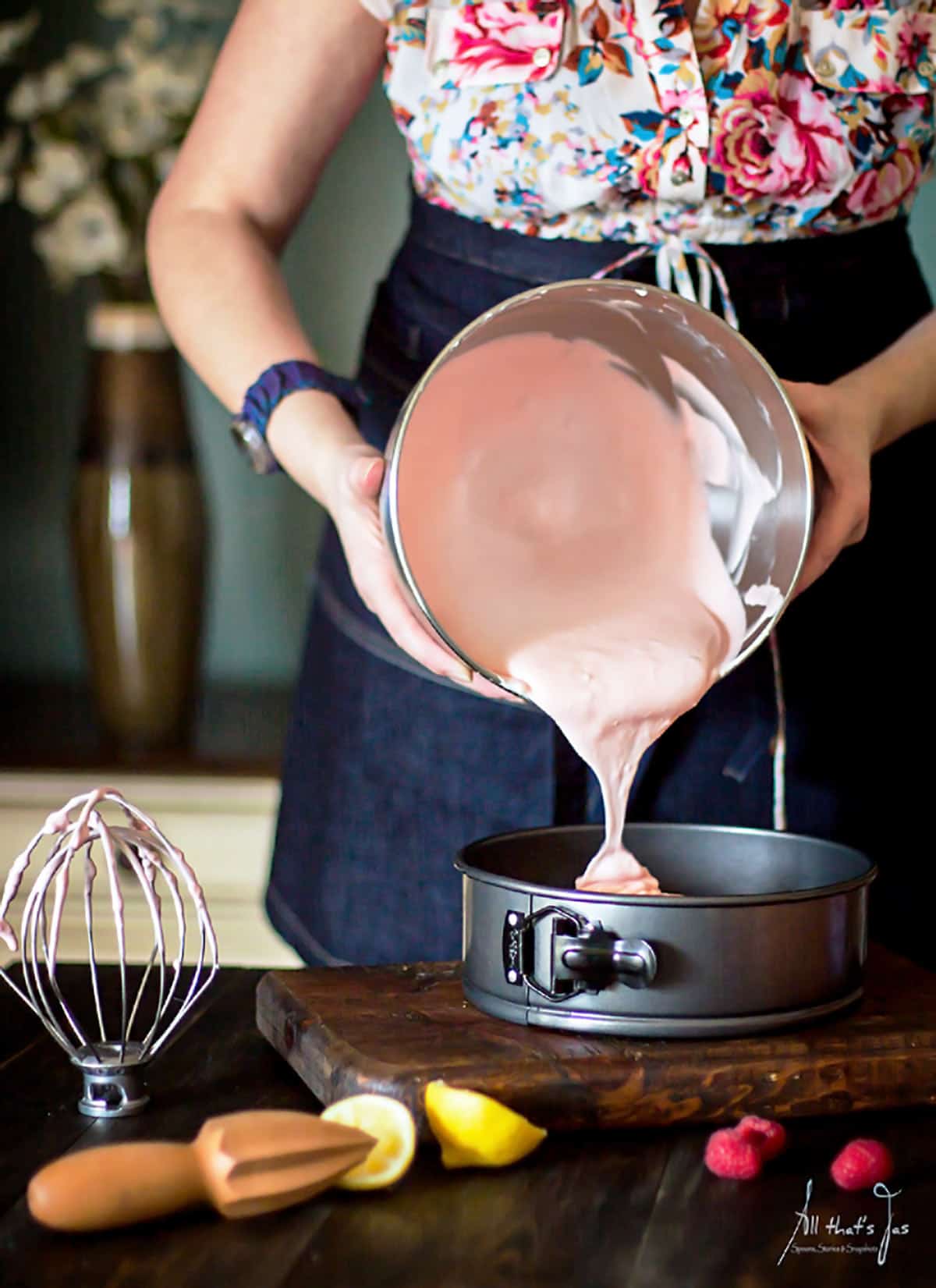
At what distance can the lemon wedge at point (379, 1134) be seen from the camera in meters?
0.81

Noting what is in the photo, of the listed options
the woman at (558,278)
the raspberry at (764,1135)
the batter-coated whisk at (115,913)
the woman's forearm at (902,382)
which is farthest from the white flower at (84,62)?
the raspberry at (764,1135)

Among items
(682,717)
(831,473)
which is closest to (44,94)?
(682,717)

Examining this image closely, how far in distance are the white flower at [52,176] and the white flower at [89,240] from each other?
1.2 inches

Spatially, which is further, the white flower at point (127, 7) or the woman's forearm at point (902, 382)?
the white flower at point (127, 7)

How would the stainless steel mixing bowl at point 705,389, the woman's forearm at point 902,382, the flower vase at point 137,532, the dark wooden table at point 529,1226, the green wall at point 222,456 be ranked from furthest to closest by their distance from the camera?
the green wall at point 222,456 < the flower vase at point 137,532 < the woman's forearm at point 902,382 < the stainless steel mixing bowl at point 705,389 < the dark wooden table at point 529,1226

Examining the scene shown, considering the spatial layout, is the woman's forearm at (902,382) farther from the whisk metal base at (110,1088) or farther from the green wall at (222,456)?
the green wall at (222,456)

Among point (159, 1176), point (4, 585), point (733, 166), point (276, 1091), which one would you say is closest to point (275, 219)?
point (733, 166)

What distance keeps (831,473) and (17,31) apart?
A: 1.68 m

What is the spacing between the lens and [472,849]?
104 cm

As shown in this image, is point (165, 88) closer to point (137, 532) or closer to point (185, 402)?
point (185, 402)

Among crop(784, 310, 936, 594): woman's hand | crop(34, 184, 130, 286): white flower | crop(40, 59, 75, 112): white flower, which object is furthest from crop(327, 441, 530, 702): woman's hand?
crop(40, 59, 75, 112): white flower

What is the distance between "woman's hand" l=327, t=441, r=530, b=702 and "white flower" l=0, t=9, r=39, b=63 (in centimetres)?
153

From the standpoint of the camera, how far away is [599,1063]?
0.91m

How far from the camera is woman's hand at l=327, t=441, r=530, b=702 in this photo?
1005mm
